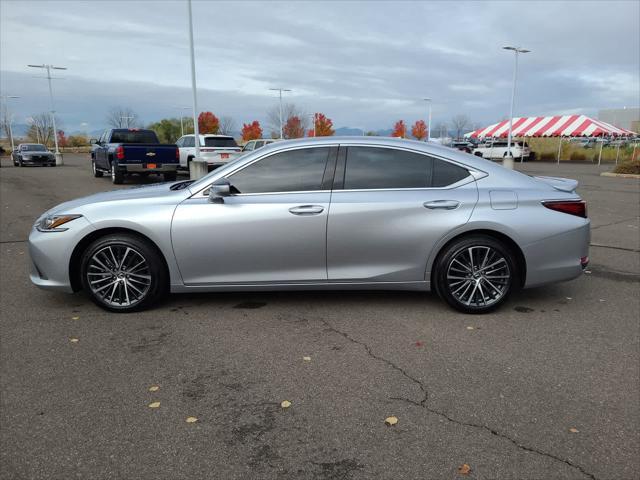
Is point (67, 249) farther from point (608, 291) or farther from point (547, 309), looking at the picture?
point (608, 291)

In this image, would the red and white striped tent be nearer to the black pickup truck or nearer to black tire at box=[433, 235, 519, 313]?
the black pickup truck

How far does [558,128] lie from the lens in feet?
137

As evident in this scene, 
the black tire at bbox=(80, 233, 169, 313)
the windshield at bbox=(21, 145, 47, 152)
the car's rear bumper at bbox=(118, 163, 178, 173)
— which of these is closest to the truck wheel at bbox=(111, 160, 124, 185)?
the car's rear bumper at bbox=(118, 163, 178, 173)

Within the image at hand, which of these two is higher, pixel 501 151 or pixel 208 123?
pixel 208 123

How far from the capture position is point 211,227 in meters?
4.75

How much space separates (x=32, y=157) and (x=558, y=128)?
37553mm

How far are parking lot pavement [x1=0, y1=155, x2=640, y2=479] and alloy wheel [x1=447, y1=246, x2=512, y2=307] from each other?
189 mm

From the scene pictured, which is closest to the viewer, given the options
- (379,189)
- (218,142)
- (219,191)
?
(219,191)

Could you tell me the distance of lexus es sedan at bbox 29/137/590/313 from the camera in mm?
4773

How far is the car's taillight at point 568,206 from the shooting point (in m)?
4.93

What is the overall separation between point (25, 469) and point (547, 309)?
448 cm

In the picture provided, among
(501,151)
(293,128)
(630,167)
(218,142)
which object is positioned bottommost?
(630,167)

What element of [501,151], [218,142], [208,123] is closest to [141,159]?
[218,142]

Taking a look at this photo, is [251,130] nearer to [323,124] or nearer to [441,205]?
[323,124]
